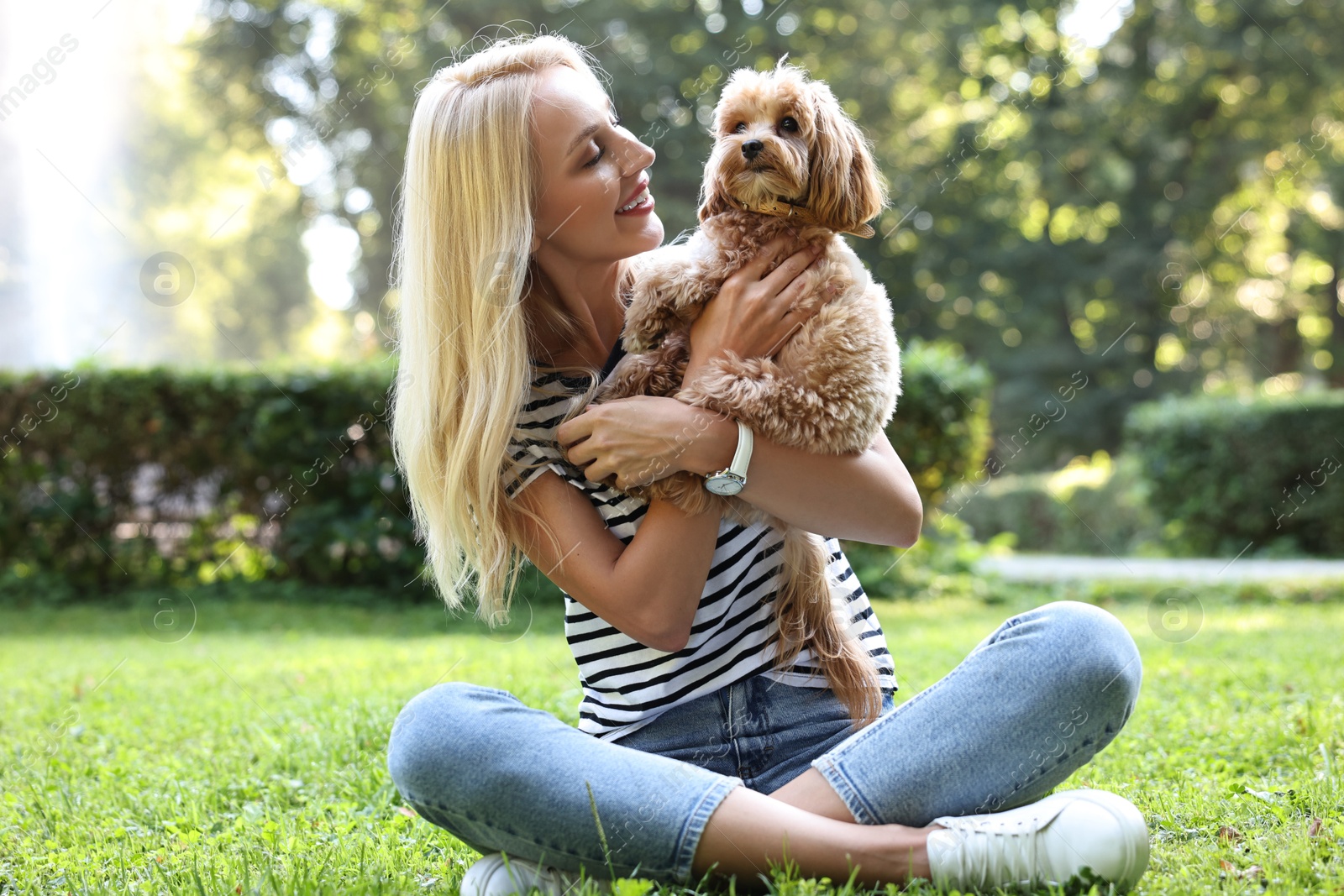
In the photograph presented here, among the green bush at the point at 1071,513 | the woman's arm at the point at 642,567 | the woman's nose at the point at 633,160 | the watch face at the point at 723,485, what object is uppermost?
the woman's nose at the point at 633,160

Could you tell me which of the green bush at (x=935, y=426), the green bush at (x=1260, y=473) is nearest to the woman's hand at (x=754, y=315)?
the green bush at (x=935, y=426)

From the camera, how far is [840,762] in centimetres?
199

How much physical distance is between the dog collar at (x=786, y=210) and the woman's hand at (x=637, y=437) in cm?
54

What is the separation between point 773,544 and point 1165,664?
324cm

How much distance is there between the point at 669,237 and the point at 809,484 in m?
14.0

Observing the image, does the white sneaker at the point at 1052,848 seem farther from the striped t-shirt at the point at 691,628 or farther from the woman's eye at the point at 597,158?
the woman's eye at the point at 597,158

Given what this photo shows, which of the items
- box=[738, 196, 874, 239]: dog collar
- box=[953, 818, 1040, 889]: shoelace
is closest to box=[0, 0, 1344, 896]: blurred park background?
box=[953, 818, 1040, 889]: shoelace

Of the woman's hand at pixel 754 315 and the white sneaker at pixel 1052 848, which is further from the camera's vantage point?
the woman's hand at pixel 754 315

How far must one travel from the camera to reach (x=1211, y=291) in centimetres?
2217

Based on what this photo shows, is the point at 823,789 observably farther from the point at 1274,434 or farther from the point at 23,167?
the point at 23,167

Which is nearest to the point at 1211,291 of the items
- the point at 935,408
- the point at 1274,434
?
the point at 1274,434

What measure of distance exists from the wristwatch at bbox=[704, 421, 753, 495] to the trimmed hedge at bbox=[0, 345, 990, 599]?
219 inches

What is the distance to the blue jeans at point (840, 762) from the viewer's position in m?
1.91

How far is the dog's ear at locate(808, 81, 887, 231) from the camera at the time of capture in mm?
2393
